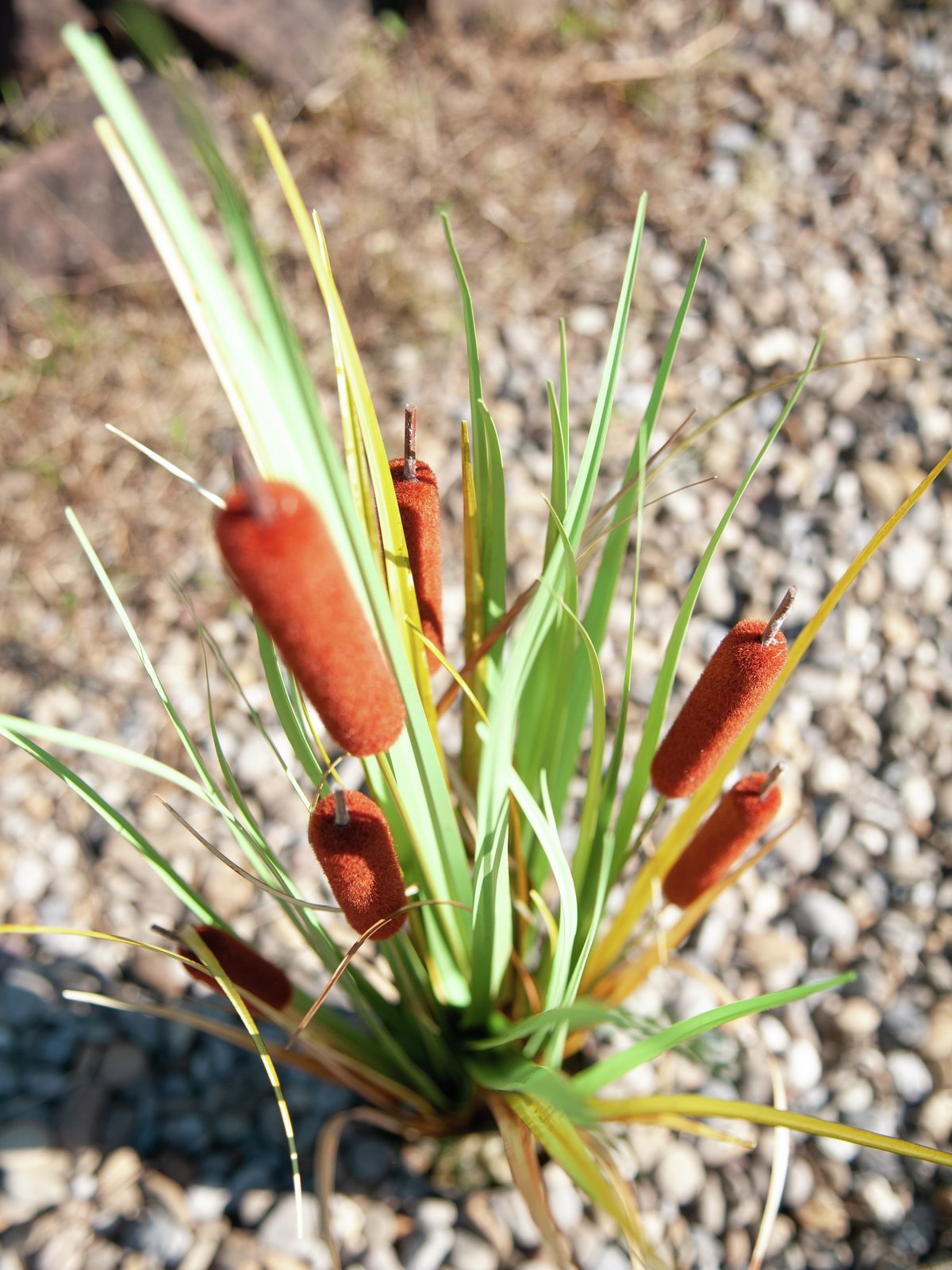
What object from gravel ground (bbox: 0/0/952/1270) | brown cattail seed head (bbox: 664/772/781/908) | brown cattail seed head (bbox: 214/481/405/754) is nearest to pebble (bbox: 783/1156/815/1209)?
gravel ground (bbox: 0/0/952/1270)

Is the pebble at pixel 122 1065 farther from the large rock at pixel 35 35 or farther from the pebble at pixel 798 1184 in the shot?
the large rock at pixel 35 35

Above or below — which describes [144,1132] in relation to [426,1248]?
above

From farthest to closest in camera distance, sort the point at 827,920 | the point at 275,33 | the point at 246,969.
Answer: the point at 275,33 < the point at 827,920 < the point at 246,969

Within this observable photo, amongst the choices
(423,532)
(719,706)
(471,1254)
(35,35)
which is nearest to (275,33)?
(35,35)

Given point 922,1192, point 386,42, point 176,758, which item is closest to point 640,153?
point 386,42

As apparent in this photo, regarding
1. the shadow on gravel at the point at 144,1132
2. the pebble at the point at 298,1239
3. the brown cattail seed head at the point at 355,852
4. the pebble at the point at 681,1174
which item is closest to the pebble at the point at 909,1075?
the pebble at the point at 681,1174

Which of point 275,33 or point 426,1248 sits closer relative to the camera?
point 426,1248

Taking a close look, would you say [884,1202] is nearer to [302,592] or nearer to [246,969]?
[246,969]
